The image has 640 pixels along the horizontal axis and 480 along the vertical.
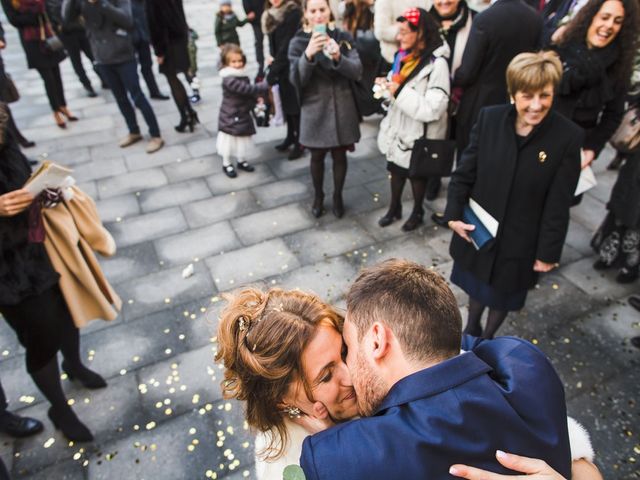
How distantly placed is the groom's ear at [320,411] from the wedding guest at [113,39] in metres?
5.77

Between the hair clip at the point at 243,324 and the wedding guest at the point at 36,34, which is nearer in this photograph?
the hair clip at the point at 243,324

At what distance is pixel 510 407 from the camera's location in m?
1.15

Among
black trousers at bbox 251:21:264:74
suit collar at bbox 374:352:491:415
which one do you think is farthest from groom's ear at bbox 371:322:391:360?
black trousers at bbox 251:21:264:74

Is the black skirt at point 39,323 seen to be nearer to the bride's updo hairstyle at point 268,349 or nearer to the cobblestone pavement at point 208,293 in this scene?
the cobblestone pavement at point 208,293

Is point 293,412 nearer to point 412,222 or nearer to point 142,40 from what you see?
point 412,222

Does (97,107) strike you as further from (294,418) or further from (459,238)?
(294,418)

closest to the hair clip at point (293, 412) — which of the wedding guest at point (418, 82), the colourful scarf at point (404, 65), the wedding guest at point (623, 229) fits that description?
the wedding guest at point (418, 82)

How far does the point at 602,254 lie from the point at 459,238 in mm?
1933

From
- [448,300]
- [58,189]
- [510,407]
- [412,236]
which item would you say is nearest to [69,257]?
[58,189]

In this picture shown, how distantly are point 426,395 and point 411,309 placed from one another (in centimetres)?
25

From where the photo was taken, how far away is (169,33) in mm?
6250

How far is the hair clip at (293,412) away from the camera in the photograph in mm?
1576

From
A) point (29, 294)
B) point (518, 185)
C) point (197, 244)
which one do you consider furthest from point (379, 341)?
point (197, 244)

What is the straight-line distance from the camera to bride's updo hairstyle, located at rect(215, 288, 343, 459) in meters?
1.53
